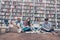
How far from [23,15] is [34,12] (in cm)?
35

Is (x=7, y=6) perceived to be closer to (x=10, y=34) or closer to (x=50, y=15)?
(x=50, y=15)

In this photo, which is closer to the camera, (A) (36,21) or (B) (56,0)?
(A) (36,21)

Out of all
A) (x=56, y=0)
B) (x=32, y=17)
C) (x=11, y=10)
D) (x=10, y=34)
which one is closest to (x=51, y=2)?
(x=56, y=0)

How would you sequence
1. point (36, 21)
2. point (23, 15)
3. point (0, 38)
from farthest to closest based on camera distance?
point (23, 15), point (36, 21), point (0, 38)

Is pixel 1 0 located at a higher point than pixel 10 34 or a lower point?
higher

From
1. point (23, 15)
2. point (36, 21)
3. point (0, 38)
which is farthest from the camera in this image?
point (23, 15)

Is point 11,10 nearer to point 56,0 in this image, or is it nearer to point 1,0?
point 1,0

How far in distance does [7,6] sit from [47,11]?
1.24 meters

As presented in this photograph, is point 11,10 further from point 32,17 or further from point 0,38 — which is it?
point 0,38

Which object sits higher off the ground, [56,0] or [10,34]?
[56,0]

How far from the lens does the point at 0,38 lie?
4891 mm

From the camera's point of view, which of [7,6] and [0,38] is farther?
[7,6]

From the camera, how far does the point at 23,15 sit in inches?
284

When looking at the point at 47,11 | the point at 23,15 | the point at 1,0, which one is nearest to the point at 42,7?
the point at 47,11
